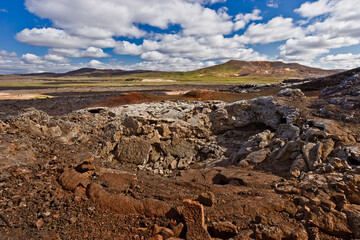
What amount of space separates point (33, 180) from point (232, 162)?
28.8 feet

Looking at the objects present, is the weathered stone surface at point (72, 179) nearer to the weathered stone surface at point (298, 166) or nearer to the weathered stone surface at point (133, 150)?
the weathered stone surface at point (133, 150)

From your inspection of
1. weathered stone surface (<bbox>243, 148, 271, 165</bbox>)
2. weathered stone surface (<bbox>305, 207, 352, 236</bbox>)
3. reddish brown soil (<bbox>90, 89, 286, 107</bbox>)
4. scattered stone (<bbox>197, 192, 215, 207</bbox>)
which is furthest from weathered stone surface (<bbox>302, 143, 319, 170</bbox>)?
reddish brown soil (<bbox>90, 89, 286, 107</bbox>)

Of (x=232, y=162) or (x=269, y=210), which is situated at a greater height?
(x=269, y=210)

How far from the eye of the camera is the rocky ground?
473 centimetres

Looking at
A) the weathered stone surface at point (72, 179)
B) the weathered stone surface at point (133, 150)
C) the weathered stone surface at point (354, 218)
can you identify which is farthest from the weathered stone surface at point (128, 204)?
the weathered stone surface at point (133, 150)

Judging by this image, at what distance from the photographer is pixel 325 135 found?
8.86m

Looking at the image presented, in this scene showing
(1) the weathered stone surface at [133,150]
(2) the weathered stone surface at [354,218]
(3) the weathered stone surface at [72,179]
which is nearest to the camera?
(2) the weathered stone surface at [354,218]

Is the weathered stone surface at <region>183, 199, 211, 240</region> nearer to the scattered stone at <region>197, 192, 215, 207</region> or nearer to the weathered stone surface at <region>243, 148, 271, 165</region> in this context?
the scattered stone at <region>197, 192, 215, 207</region>

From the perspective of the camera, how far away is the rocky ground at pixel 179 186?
4.73m

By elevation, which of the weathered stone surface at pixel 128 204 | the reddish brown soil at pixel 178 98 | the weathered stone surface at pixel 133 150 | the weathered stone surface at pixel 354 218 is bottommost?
the weathered stone surface at pixel 133 150

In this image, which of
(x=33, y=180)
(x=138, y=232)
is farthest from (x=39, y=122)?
(x=138, y=232)

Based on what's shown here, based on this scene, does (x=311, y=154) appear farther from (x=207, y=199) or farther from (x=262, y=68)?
(x=262, y=68)

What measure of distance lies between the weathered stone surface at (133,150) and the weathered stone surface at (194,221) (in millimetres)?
7717

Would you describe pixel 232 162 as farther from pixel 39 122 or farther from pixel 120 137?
pixel 39 122
